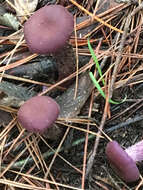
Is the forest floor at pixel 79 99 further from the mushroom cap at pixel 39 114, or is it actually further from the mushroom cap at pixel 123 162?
the mushroom cap at pixel 39 114

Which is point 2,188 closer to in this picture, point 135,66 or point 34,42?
point 34,42

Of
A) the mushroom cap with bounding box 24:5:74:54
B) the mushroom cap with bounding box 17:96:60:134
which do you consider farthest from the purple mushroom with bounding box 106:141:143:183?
the mushroom cap with bounding box 24:5:74:54

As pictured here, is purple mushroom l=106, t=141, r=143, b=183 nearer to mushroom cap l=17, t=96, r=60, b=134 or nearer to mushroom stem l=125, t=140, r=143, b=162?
mushroom stem l=125, t=140, r=143, b=162

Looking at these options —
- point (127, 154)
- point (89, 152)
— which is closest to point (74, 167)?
point (89, 152)

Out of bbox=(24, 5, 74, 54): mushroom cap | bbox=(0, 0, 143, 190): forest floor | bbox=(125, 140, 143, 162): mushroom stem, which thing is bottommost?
bbox=(125, 140, 143, 162): mushroom stem

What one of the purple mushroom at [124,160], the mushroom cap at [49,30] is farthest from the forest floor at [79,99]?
the mushroom cap at [49,30]

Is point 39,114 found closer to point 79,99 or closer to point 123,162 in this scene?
point 79,99
